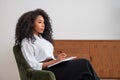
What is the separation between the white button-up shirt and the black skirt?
13cm

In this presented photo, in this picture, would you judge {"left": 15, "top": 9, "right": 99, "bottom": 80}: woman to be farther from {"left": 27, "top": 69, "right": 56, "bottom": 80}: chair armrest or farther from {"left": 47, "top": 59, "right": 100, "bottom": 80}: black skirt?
{"left": 27, "top": 69, "right": 56, "bottom": 80}: chair armrest

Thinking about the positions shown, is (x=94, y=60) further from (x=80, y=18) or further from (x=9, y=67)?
(x=9, y=67)

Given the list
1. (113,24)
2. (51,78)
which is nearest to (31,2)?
(113,24)

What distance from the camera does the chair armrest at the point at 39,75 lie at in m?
1.51

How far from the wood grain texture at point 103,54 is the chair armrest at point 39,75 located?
0.94 meters

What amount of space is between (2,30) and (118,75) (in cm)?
147

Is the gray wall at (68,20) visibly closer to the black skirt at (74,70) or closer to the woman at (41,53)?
the woman at (41,53)

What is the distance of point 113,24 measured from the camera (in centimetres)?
255

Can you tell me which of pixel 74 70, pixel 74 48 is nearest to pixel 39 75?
pixel 74 70

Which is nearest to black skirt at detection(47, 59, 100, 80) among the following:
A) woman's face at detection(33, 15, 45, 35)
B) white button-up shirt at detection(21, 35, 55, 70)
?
white button-up shirt at detection(21, 35, 55, 70)

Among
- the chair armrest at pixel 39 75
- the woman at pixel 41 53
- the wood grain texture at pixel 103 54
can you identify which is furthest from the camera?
the wood grain texture at pixel 103 54

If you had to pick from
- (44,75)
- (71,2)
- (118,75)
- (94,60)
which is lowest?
(118,75)

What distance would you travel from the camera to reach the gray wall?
2.55m

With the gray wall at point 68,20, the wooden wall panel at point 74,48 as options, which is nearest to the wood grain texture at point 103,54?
the wooden wall panel at point 74,48
